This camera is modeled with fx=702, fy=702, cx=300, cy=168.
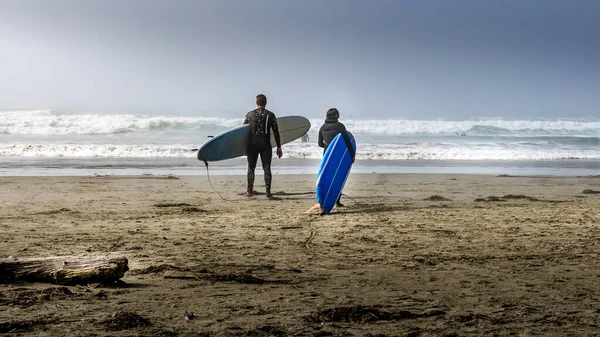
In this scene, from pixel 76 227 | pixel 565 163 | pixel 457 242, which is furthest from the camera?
Answer: pixel 565 163

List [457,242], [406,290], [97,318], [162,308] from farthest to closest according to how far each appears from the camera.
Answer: [457,242] < [406,290] < [162,308] < [97,318]

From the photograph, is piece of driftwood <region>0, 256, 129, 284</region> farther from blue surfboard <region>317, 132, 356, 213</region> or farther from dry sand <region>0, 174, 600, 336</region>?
blue surfboard <region>317, 132, 356, 213</region>

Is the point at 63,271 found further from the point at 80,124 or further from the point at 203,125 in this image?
the point at 203,125

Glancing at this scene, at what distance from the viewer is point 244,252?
21.0ft

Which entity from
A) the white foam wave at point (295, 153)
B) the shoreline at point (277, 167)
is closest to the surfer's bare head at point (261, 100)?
the shoreline at point (277, 167)

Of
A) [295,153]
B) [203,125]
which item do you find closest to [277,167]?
[295,153]

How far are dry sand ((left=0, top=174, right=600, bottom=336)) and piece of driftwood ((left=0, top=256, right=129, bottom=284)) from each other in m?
0.11

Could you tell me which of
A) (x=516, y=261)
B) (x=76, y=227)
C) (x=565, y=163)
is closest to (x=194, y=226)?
(x=76, y=227)

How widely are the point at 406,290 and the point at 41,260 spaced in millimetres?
2547

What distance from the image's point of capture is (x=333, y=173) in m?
9.71

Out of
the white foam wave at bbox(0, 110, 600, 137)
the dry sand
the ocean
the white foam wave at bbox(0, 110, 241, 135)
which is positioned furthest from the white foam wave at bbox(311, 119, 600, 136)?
the dry sand

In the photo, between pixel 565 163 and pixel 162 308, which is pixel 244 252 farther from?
pixel 565 163

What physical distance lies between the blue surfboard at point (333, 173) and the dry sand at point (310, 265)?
0.81ft

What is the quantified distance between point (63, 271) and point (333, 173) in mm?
5392
